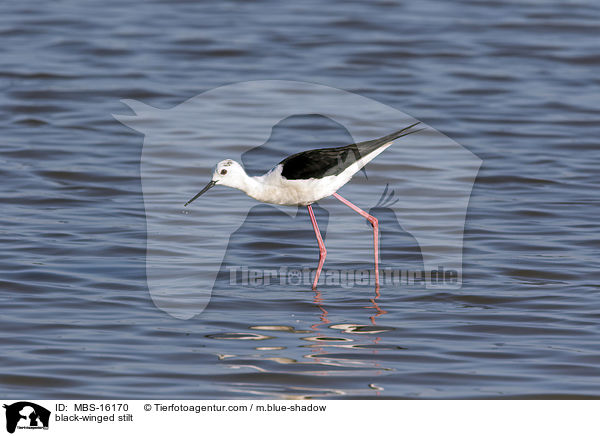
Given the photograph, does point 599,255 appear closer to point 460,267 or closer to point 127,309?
point 460,267

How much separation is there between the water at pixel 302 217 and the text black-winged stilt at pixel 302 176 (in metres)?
0.81

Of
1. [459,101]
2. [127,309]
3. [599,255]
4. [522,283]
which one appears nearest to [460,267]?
[522,283]

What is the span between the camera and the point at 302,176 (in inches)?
350

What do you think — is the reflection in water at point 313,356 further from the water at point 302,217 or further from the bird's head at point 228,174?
the bird's head at point 228,174
